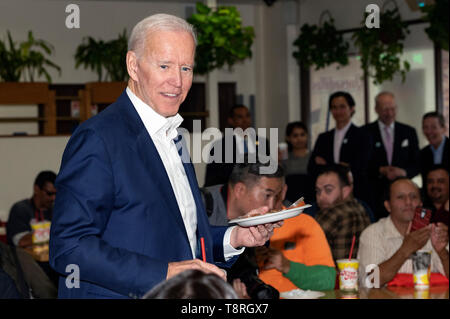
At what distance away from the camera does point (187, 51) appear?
1.40 metres

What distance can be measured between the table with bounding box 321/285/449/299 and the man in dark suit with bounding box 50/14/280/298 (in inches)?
56.9

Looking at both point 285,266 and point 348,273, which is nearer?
point 348,273

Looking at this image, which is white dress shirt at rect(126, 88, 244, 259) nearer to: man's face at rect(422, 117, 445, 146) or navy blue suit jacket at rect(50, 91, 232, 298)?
navy blue suit jacket at rect(50, 91, 232, 298)

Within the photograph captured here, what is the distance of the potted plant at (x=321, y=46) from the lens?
7.34 metres

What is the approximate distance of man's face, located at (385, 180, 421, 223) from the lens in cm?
340

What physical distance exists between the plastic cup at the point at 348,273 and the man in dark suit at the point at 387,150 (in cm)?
266

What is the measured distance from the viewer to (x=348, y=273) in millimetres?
2773

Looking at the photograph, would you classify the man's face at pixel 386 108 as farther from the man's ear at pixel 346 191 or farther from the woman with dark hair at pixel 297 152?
the man's ear at pixel 346 191

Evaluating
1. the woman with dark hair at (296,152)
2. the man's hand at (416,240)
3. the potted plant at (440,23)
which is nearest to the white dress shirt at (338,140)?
the woman with dark hair at (296,152)

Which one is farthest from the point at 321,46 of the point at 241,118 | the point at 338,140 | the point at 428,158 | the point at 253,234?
the point at 253,234

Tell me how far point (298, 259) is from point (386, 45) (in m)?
4.13

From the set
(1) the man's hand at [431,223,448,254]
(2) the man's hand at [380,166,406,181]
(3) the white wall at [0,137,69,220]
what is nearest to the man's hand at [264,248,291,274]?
(1) the man's hand at [431,223,448,254]

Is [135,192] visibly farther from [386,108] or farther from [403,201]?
[386,108]
